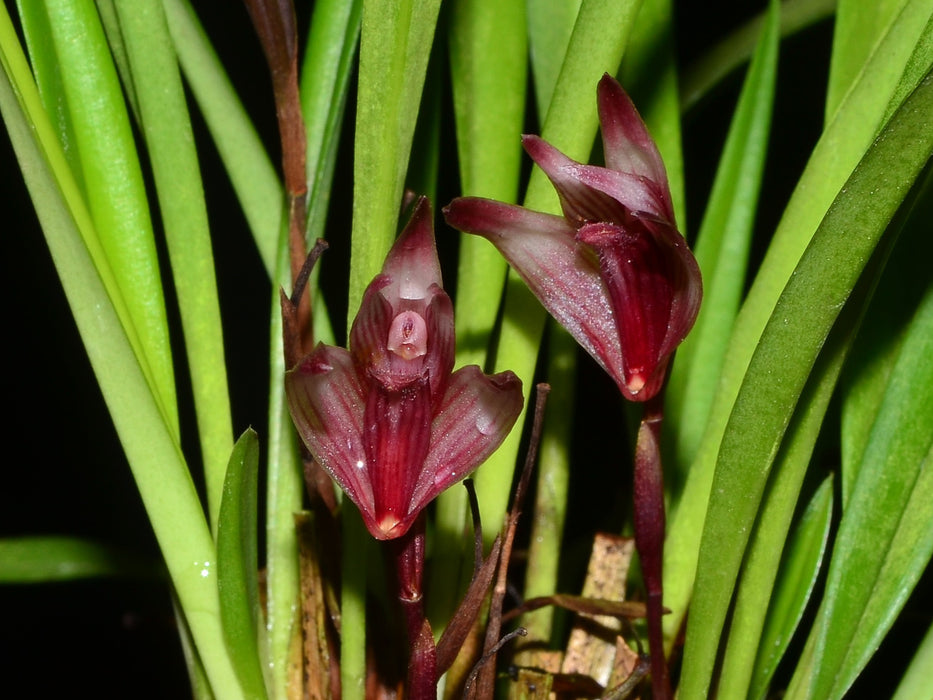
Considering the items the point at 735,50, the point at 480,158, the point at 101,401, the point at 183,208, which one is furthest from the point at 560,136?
the point at 101,401

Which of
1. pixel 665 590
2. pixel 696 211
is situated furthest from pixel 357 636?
pixel 696 211

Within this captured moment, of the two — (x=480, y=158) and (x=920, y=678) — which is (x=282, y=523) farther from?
(x=920, y=678)

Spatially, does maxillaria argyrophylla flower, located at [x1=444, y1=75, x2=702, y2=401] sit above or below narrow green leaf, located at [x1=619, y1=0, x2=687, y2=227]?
below

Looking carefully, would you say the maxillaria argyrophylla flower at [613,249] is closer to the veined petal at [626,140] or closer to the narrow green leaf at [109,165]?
the veined petal at [626,140]

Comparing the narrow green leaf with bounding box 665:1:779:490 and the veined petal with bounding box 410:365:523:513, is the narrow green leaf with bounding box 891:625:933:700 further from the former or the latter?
the veined petal with bounding box 410:365:523:513

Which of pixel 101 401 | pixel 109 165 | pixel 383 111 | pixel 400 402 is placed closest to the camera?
pixel 400 402

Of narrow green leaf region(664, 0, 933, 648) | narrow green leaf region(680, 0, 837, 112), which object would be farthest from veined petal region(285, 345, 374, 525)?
narrow green leaf region(680, 0, 837, 112)
